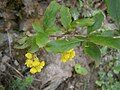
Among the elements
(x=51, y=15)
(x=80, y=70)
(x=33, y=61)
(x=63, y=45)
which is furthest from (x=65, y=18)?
(x=80, y=70)

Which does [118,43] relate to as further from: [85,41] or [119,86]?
[119,86]

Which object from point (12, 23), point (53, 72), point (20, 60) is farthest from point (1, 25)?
point (53, 72)

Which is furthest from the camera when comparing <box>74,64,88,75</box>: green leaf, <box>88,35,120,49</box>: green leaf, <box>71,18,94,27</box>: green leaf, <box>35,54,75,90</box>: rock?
<box>74,64,88,75</box>: green leaf

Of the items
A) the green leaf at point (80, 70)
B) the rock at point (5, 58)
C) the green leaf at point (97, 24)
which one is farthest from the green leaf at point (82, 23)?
the green leaf at point (80, 70)

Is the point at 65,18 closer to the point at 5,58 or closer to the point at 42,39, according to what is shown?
the point at 42,39

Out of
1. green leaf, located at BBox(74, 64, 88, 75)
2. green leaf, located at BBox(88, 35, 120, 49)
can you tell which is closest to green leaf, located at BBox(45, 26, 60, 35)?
green leaf, located at BBox(88, 35, 120, 49)

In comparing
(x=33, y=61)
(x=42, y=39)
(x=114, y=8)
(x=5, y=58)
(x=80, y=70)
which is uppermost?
(x=114, y=8)

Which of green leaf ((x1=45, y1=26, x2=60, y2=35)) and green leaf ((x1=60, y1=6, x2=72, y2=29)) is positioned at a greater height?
green leaf ((x1=60, y1=6, x2=72, y2=29))

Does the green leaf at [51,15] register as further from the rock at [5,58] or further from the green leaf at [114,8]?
the rock at [5,58]

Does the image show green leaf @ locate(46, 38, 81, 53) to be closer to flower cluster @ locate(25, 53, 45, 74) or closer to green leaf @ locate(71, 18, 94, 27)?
green leaf @ locate(71, 18, 94, 27)
